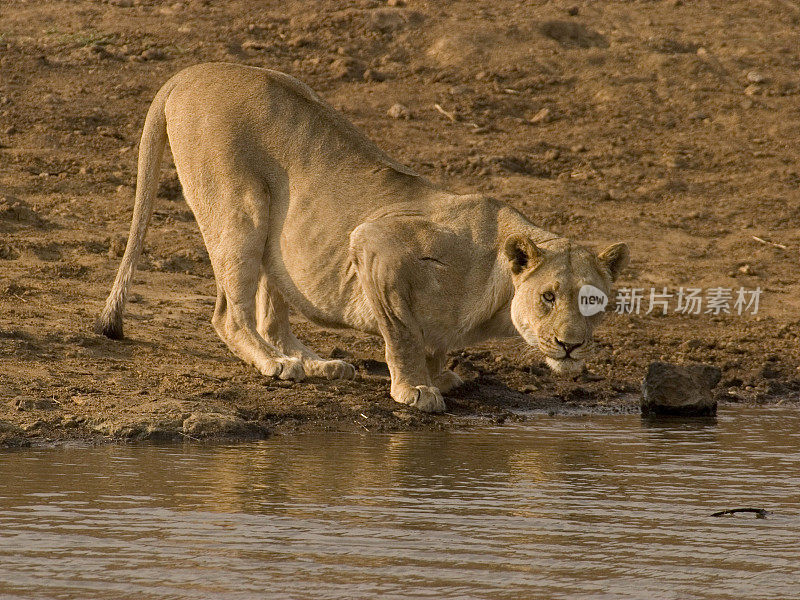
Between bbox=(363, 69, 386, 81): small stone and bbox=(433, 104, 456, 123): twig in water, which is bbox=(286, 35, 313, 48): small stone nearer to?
bbox=(363, 69, 386, 81): small stone

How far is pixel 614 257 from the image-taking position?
26.4ft

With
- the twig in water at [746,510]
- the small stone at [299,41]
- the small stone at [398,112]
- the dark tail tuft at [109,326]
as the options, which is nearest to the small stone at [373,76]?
the small stone at [398,112]

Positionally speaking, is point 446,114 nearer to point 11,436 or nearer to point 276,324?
point 276,324

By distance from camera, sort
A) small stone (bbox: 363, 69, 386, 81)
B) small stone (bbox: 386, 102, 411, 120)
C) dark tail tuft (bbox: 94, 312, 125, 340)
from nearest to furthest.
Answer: dark tail tuft (bbox: 94, 312, 125, 340) → small stone (bbox: 386, 102, 411, 120) → small stone (bbox: 363, 69, 386, 81)

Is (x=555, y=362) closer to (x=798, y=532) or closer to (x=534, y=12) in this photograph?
(x=798, y=532)

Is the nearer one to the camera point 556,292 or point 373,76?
point 556,292


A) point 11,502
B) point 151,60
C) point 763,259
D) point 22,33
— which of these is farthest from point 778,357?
point 22,33

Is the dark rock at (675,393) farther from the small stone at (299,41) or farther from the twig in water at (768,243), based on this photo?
the small stone at (299,41)

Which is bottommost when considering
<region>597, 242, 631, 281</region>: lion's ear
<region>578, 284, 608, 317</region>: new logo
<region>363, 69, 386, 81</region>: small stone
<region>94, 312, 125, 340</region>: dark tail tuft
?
<region>94, 312, 125, 340</region>: dark tail tuft

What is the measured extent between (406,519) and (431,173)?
25.2ft

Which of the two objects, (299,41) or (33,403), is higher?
(299,41)

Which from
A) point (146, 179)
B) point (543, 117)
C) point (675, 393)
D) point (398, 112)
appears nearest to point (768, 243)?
point (543, 117)

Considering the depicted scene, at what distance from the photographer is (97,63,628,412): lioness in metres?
8.04

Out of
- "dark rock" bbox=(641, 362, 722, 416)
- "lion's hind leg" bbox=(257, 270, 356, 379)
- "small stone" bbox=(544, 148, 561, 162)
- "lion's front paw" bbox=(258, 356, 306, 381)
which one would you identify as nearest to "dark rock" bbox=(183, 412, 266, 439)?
"lion's front paw" bbox=(258, 356, 306, 381)
